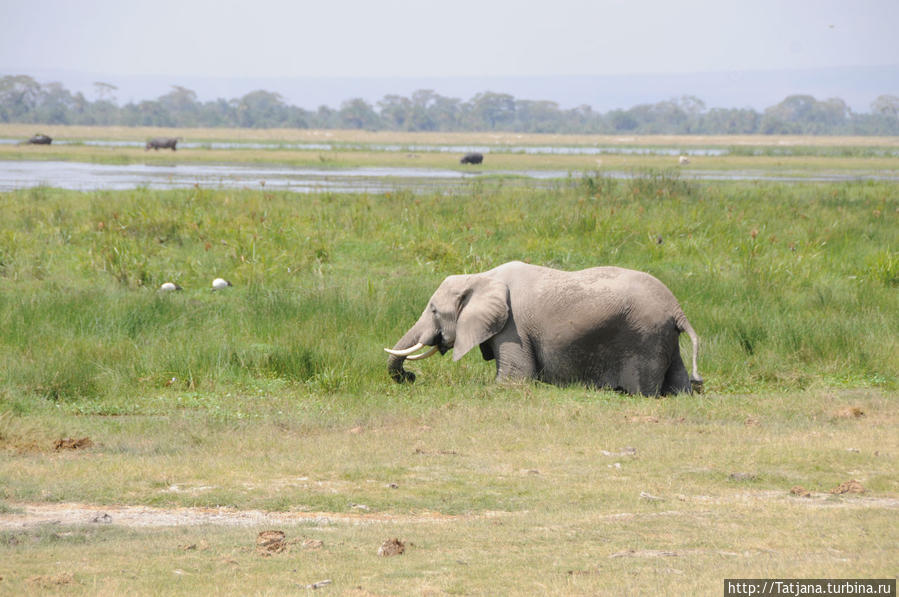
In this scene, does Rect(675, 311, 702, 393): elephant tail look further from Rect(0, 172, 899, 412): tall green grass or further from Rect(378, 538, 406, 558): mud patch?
Rect(378, 538, 406, 558): mud patch

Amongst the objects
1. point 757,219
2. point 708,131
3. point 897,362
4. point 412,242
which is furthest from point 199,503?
point 708,131

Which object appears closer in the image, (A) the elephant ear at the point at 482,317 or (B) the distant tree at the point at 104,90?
(A) the elephant ear at the point at 482,317

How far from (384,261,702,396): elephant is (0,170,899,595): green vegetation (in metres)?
0.32

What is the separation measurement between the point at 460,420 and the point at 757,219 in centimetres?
1264

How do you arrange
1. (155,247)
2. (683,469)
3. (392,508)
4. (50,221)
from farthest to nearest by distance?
(50,221)
(155,247)
(683,469)
(392,508)

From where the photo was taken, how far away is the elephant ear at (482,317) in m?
10.8

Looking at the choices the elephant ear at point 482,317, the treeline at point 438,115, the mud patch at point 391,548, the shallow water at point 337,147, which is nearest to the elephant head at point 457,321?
the elephant ear at point 482,317

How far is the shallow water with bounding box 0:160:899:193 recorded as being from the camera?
3166 centimetres

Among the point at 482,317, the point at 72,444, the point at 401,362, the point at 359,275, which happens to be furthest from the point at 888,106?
the point at 72,444

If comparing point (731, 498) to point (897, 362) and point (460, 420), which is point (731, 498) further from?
point (897, 362)

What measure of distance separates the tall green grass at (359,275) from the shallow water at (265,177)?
25.2 feet

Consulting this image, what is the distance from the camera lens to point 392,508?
680 centimetres

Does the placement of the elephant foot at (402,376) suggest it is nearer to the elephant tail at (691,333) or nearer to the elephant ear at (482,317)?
the elephant ear at (482,317)

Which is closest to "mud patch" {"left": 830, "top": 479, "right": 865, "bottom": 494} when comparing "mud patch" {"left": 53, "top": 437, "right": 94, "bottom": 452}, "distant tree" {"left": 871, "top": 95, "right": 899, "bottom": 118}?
"mud patch" {"left": 53, "top": 437, "right": 94, "bottom": 452}
